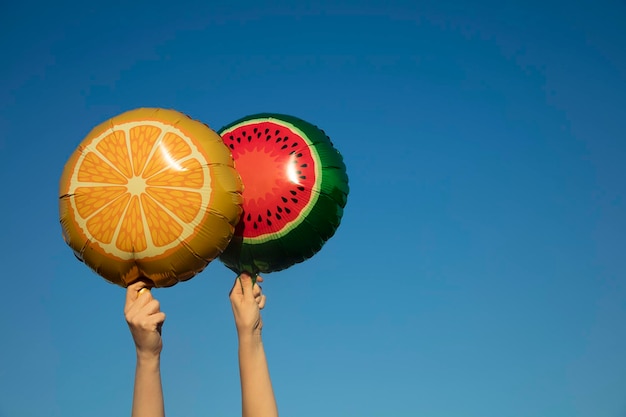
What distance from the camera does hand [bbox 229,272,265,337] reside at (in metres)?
9.20

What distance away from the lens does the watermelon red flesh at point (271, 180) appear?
30.1ft

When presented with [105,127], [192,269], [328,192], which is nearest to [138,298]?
[192,269]

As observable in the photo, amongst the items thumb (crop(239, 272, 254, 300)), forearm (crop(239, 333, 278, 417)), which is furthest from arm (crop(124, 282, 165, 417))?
thumb (crop(239, 272, 254, 300))

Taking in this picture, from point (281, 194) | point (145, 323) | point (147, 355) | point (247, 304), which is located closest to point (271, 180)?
point (281, 194)

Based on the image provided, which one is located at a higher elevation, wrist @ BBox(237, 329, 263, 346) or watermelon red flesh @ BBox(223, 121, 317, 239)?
watermelon red flesh @ BBox(223, 121, 317, 239)

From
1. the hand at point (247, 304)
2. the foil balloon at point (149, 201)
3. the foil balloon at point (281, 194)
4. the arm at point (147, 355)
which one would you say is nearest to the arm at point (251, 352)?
the hand at point (247, 304)

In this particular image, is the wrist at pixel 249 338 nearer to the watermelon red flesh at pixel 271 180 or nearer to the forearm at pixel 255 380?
the forearm at pixel 255 380

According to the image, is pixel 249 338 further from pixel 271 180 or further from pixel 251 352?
pixel 271 180

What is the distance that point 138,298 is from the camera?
834cm

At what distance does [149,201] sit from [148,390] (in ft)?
5.94

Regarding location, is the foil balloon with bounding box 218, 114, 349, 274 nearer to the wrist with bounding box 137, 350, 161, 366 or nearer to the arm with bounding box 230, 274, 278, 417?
the arm with bounding box 230, 274, 278, 417

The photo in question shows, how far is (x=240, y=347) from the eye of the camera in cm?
915

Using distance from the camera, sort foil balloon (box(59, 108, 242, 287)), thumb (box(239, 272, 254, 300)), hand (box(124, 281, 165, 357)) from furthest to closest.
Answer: thumb (box(239, 272, 254, 300)) < foil balloon (box(59, 108, 242, 287)) < hand (box(124, 281, 165, 357))

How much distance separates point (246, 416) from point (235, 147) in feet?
9.65
